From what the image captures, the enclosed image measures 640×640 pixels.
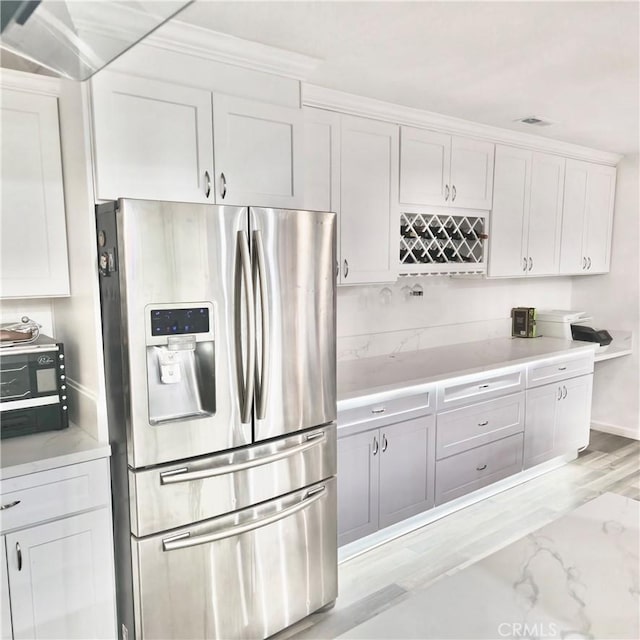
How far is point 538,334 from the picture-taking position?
4.51m

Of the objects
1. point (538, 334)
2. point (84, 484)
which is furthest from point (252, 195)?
point (538, 334)

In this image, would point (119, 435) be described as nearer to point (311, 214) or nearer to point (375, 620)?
point (311, 214)

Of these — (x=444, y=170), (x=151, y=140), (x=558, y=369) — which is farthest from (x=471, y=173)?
(x=151, y=140)

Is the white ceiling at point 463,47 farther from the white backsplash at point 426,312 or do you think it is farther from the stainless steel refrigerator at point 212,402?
the white backsplash at point 426,312

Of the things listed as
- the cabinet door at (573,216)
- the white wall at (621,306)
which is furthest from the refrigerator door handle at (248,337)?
the white wall at (621,306)

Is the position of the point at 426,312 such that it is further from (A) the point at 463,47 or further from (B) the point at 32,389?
(B) the point at 32,389

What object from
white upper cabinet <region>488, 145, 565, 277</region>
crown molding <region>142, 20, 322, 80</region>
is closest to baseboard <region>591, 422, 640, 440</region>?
white upper cabinet <region>488, 145, 565, 277</region>

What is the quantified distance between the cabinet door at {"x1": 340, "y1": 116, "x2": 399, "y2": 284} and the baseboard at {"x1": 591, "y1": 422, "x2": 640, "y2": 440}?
3069 millimetres

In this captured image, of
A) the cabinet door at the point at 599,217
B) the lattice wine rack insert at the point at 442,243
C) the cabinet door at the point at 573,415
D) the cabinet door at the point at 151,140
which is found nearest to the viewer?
the cabinet door at the point at 151,140

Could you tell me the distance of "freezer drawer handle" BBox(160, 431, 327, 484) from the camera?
190 centimetres

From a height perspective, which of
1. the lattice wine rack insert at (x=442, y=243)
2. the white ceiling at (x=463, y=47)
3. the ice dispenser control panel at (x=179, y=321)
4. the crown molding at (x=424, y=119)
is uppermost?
the white ceiling at (x=463, y=47)

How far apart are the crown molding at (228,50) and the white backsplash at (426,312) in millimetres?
1422

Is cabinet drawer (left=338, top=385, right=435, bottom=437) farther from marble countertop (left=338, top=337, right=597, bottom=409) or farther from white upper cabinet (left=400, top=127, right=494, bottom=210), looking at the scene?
white upper cabinet (left=400, top=127, right=494, bottom=210)

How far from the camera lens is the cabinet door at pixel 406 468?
280cm
